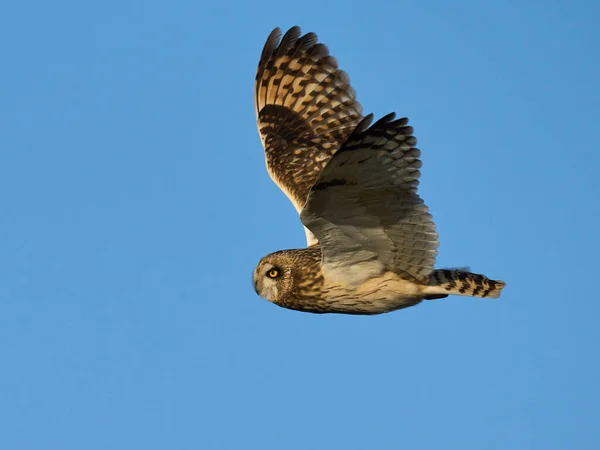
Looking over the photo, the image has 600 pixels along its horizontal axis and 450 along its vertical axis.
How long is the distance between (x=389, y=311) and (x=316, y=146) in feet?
7.16

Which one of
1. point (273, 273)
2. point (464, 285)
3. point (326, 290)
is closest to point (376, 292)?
point (326, 290)

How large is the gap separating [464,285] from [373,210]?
110 cm

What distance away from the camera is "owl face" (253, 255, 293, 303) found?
23.5ft

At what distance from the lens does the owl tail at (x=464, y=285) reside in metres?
7.09

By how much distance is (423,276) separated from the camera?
702cm

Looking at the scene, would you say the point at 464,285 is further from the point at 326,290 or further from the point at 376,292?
the point at 326,290

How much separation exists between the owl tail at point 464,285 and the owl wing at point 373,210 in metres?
0.14

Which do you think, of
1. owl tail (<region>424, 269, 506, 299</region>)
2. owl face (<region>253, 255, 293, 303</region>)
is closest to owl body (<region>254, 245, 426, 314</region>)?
owl face (<region>253, 255, 293, 303</region>)

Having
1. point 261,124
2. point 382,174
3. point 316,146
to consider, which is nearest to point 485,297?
point 382,174

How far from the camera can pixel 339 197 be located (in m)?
6.31

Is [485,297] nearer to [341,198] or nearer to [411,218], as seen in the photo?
[411,218]

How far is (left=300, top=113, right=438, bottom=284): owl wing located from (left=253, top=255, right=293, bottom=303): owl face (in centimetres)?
33

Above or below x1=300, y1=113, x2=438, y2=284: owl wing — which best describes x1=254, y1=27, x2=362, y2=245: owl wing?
above

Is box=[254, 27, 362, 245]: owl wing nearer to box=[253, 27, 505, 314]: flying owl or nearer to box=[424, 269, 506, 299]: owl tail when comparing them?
box=[253, 27, 505, 314]: flying owl
